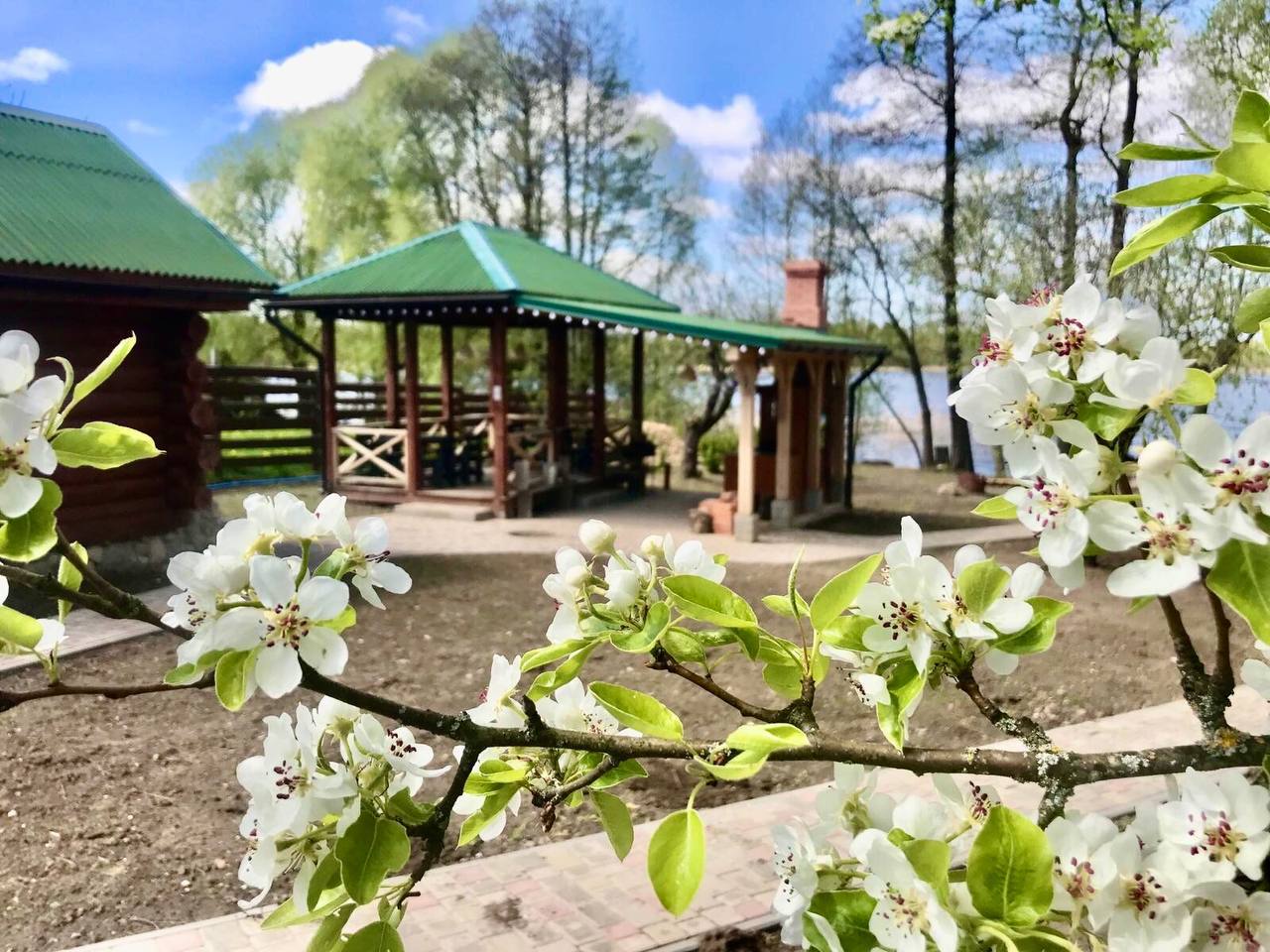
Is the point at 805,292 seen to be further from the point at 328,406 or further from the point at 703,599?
the point at 703,599

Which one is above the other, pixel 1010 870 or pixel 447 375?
pixel 1010 870

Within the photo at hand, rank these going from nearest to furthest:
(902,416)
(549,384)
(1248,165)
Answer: (1248,165) < (549,384) < (902,416)

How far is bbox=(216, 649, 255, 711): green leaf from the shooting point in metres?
0.78

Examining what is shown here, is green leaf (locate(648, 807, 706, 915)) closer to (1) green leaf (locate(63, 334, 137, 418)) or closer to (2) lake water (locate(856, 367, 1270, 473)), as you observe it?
→ (1) green leaf (locate(63, 334, 137, 418))

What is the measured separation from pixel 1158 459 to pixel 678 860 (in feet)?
1.64

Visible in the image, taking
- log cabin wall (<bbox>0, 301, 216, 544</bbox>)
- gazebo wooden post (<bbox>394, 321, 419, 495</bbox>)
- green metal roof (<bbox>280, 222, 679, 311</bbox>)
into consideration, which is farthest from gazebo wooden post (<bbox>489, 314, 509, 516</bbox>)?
log cabin wall (<bbox>0, 301, 216, 544</bbox>)

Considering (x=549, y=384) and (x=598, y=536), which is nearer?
(x=598, y=536)

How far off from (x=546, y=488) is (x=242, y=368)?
21.9 ft

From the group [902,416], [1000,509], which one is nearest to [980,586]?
[1000,509]

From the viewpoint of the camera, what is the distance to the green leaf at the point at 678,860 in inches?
32.3

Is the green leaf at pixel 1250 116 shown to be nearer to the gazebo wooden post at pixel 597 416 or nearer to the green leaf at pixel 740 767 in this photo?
the green leaf at pixel 740 767

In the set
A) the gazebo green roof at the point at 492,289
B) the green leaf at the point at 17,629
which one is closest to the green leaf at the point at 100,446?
the green leaf at the point at 17,629

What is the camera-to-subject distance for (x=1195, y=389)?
75cm

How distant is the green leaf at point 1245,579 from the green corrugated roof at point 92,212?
24.0ft
